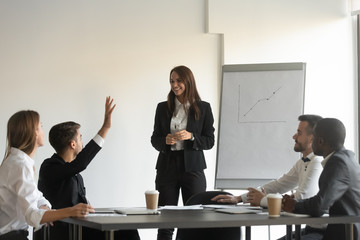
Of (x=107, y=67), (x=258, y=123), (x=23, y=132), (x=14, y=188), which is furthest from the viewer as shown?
(x=107, y=67)

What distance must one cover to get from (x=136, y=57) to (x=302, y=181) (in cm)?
254

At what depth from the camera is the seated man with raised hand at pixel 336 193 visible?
3.04m

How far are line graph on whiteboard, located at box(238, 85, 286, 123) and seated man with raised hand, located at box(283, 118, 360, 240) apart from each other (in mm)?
1995

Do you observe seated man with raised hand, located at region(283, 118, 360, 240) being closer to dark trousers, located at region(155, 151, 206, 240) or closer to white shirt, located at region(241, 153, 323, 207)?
white shirt, located at region(241, 153, 323, 207)

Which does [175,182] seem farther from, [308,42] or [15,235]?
[308,42]

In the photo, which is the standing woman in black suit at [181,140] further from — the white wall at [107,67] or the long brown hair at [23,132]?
the long brown hair at [23,132]

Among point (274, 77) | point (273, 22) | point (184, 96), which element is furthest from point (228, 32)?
point (184, 96)

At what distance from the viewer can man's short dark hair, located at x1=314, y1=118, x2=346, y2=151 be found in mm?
3277

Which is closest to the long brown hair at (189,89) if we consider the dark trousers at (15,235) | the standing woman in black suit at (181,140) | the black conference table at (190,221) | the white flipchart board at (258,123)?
the standing woman in black suit at (181,140)

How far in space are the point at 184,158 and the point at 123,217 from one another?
187 centimetres

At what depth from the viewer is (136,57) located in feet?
19.4

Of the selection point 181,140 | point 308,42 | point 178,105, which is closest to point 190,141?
point 181,140

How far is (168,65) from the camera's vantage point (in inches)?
235

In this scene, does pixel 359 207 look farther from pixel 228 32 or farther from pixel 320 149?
pixel 228 32
